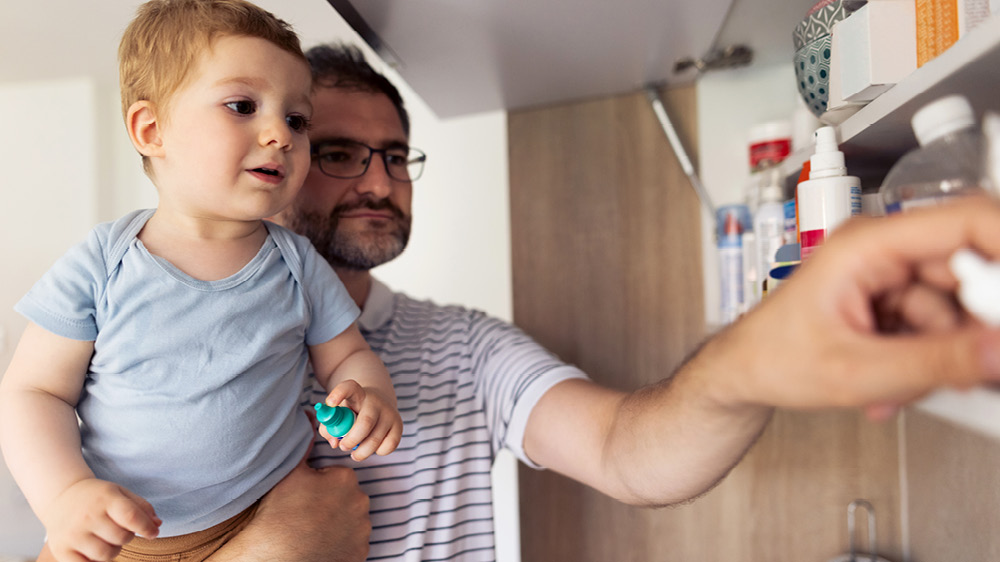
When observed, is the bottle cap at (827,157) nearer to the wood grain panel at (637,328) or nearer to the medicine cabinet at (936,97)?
the medicine cabinet at (936,97)

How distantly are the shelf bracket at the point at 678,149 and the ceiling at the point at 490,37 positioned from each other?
1.8 inches

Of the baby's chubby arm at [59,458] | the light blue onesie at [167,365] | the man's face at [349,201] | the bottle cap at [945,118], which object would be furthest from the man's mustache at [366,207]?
the bottle cap at [945,118]

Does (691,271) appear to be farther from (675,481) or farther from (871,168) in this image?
(675,481)

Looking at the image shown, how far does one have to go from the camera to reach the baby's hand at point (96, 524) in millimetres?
497

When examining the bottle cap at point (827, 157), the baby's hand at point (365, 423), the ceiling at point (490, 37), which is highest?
the ceiling at point (490, 37)

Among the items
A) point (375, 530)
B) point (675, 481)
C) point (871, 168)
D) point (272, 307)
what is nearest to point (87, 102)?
point (272, 307)

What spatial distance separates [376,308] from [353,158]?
1.00ft

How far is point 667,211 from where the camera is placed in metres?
1.31

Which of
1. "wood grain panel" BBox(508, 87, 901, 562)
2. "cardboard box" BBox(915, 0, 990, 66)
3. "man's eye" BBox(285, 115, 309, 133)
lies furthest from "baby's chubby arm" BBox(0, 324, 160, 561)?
"wood grain panel" BBox(508, 87, 901, 562)

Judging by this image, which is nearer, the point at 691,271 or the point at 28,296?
the point at 28,296

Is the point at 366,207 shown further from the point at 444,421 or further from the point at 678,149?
the point at 678,149

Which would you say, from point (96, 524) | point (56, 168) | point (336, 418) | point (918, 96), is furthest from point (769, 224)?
point (56, 168)

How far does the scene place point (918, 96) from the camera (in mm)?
504

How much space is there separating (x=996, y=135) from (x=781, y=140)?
2.65 ft
